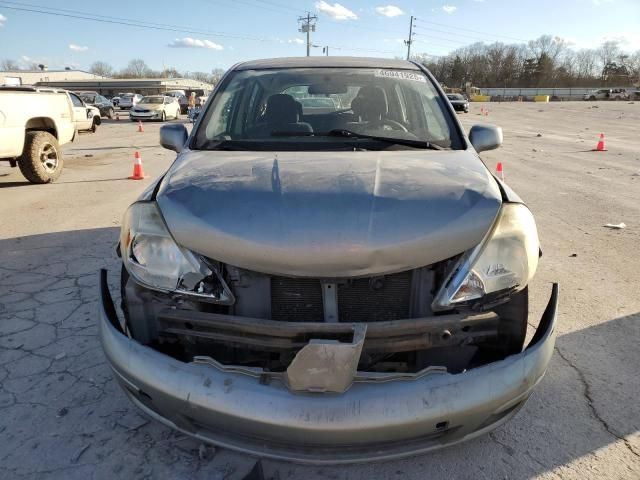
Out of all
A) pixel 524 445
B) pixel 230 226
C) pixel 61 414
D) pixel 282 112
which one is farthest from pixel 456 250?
pixel 61 414

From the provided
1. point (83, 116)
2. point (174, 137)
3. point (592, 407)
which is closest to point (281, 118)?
point (174, 137)

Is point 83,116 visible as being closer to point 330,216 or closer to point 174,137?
point 174,137

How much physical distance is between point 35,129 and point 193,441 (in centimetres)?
815

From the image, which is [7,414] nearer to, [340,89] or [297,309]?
[297,309]

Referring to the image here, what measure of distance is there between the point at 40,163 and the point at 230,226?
796 cm

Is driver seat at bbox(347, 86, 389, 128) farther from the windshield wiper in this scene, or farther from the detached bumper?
the detached bumper

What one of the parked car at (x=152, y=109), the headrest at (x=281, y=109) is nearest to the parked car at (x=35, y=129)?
the headrest at (x=281, y=109)

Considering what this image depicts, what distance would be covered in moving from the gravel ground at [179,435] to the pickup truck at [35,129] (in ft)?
7.24

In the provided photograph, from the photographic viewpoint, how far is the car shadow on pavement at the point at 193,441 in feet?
6.72

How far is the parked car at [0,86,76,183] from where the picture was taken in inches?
291

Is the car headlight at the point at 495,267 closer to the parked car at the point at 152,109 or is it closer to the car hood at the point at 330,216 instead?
the car hood at the point at 330,216

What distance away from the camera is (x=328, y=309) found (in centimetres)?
186

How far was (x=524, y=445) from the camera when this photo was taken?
7.15 ft

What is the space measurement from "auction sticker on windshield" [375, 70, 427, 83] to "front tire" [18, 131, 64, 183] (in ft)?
22.9
